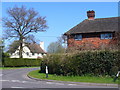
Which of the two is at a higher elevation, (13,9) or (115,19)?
(13,9)

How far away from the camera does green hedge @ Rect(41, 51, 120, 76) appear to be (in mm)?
18281

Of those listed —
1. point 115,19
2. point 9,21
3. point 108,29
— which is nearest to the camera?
point 108,29

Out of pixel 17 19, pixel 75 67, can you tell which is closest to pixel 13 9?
pixel 17 19

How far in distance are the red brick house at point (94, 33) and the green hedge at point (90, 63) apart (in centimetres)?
1117

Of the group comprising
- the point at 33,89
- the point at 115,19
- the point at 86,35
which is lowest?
the point at 33,89

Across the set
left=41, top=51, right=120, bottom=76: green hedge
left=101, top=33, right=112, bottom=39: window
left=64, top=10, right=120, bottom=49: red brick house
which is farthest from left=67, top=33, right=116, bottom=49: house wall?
left=41, top=51, right=120, bottom=76: green hedge

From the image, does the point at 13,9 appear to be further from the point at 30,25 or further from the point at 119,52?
the point at 119,52

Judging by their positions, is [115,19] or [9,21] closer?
[115,19]

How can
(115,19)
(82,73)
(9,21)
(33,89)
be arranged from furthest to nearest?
(9,21), (115,19), (82,73), (33,89)

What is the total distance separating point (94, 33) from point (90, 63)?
1591cm

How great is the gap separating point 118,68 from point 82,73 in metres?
3.25

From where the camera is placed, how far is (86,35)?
114ft

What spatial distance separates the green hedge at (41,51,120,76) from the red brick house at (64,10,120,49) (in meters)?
11.2

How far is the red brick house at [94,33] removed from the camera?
32719 mm
